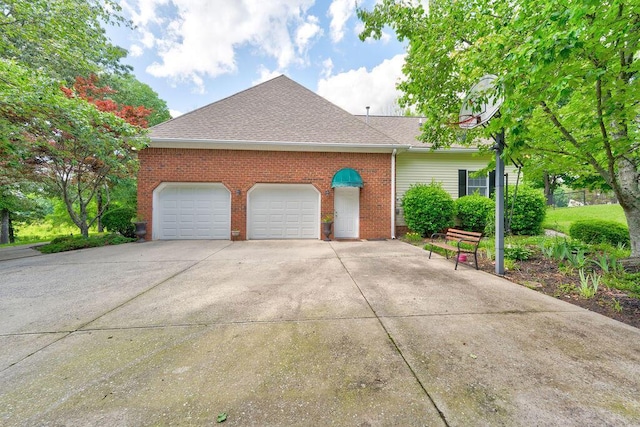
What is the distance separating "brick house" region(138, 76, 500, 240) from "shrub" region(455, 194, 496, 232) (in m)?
2.64

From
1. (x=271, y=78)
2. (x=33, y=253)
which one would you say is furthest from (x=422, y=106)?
(x=33, y=253)

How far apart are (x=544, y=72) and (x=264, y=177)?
27.8ft

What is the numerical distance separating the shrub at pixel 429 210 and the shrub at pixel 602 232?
→ 3757mm

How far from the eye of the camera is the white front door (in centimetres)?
1016

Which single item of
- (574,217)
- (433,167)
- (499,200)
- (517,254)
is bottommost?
(517,254)

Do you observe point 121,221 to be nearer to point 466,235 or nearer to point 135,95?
point 135,95

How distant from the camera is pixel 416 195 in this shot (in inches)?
386

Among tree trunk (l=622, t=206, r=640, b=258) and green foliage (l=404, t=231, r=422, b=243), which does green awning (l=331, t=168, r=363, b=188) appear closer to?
green foliage (l=404, t=231, r=422, b=243)

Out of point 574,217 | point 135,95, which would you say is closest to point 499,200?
point 574,217

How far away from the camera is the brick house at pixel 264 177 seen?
369 inches

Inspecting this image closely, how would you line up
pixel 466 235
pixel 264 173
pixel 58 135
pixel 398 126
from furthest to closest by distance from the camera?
pixel 398 126, pixel 264 173, pixel 58 135, pixel 466 235

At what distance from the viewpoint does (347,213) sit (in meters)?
10.2

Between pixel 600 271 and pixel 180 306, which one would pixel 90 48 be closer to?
pixel 180 306

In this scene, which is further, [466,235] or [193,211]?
[193,211]
